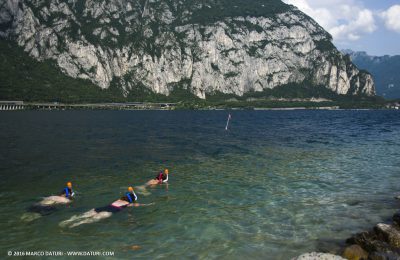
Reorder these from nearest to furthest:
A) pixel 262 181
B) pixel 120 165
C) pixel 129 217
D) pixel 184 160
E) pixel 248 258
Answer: pixel 248 258 → pixel 129 217 → pixel 262 181 → pixel 120 165 → pixel 184 160

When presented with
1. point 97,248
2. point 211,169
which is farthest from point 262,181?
point 97,248

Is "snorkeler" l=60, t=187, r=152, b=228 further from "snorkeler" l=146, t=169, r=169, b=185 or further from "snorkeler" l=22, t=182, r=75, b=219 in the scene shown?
"snorkeler" l=146, t=169, r=169, b=185

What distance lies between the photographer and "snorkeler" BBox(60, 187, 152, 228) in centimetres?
2766

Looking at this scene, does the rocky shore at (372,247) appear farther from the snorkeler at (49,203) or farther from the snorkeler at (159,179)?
the snorkeler at (159,179)

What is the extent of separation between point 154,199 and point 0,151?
139ft

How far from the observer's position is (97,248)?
23109mm

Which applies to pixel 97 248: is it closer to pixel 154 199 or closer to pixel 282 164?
pixel 154 199

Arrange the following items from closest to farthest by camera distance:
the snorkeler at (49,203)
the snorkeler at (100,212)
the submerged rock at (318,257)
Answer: the submerged rock at (318,257)
the snorkeler at (100,212)
the snorkeler at (49,203)

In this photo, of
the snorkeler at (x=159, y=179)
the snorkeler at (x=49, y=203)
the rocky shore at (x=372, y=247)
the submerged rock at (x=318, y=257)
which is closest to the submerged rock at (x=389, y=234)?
the rocky shore at (x=372, y=247)

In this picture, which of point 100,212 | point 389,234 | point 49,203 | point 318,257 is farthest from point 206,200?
point 389,234

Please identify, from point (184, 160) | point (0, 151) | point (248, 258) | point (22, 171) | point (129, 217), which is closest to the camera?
point (248, 258)

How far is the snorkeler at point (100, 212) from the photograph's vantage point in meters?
27.7

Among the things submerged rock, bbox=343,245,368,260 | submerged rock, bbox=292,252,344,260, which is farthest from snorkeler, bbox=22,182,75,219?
submerged rock, bbox=343,245,368,260

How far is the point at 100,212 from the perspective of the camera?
96.4 ft
